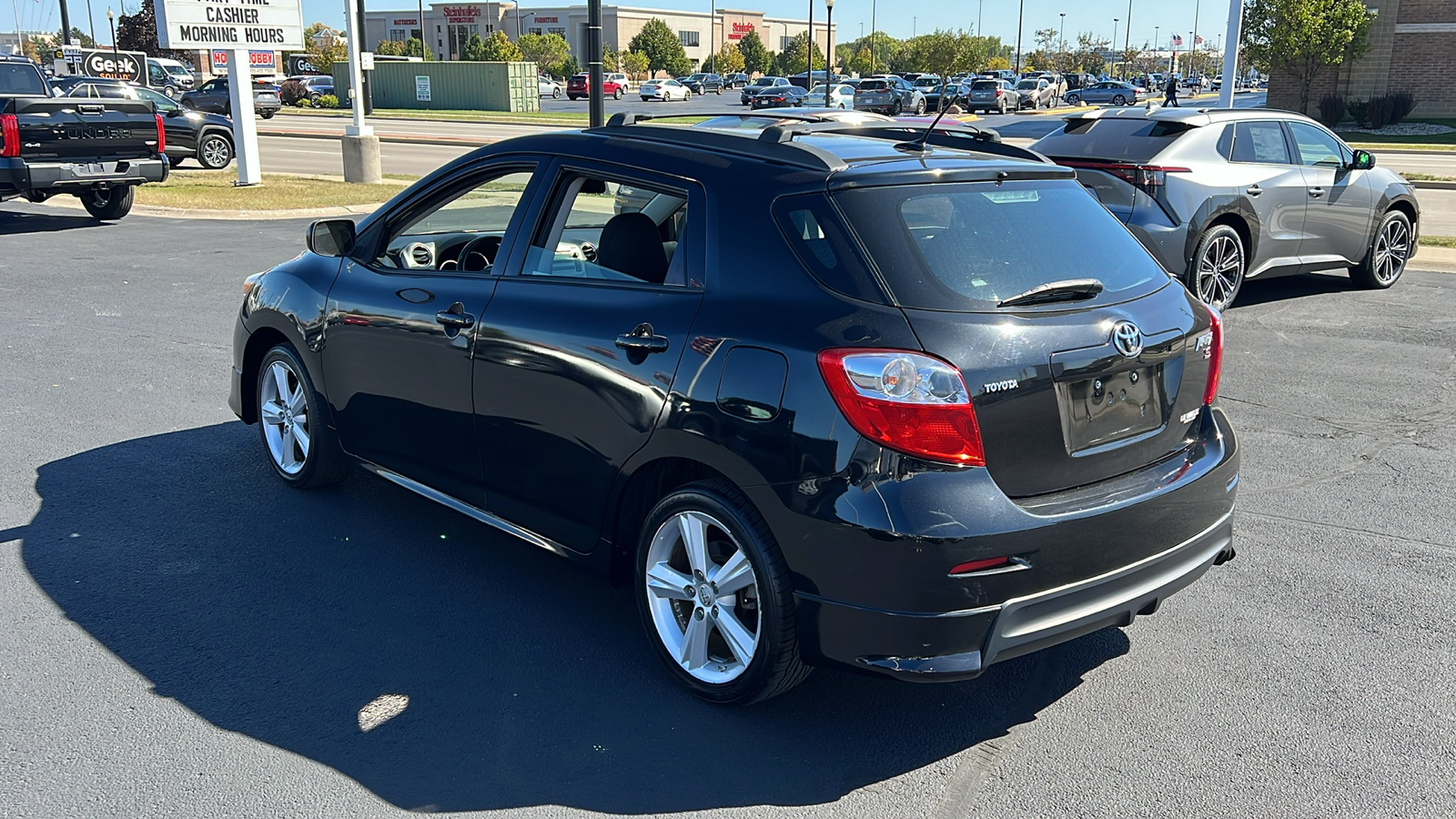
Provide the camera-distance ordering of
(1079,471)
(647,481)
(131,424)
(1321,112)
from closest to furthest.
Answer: (1079,471)
(647,481)
(131,424)
(1321,112)

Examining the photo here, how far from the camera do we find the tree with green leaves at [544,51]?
109 metres

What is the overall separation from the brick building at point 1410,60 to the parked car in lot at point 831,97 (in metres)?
15.9

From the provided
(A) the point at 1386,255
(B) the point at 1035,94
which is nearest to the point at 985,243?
(A) the point at 1386,255

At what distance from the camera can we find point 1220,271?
10070 mm

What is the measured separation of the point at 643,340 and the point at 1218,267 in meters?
7.64

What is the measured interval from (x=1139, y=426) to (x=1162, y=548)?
37 cm

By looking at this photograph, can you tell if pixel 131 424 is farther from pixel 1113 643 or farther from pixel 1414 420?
pixel 1414 420

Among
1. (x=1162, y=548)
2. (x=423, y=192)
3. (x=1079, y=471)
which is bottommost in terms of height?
(x=1162, y=548)

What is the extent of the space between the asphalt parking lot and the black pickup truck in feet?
31.4

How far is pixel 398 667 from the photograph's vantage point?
3996 mm

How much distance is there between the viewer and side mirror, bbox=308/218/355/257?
5207mm

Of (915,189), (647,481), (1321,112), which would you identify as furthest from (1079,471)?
(1321,112)

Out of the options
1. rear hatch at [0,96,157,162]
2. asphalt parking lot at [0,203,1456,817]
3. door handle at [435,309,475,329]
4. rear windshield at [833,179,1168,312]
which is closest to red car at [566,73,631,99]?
rear hatch at [0,96,157,162]

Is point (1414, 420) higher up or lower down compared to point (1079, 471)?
lower down
